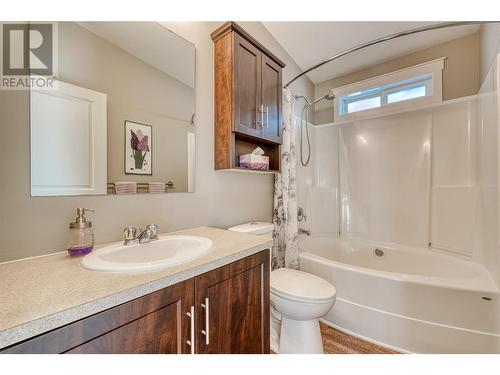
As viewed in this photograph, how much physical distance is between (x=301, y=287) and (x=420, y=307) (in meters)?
0.82

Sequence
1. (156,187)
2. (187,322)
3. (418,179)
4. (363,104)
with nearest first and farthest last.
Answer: (187,322)
(156,187)
(418,179)
(363,104)

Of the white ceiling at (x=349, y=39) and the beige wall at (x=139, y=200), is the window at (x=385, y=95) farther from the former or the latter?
the beige wall at (x=139, y=200)

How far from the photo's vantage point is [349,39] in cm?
201

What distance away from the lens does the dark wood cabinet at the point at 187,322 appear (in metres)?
0.48

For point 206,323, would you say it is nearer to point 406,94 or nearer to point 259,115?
point 259,115

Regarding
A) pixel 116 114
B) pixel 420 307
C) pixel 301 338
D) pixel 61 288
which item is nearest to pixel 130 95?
pixel 116 114

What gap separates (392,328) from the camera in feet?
4.82

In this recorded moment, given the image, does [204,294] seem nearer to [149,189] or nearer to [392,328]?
[149,189]

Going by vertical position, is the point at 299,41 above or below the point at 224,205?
A: above

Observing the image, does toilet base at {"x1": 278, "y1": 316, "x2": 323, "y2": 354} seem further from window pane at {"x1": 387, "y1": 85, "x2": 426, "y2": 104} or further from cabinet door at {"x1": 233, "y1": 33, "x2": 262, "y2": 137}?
window pane at {"x1": 387, "y1": 85, "x2": 426, "y2": 104}

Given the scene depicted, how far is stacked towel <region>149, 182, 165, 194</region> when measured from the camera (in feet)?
3.70

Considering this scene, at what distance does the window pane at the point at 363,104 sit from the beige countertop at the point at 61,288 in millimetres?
2622
